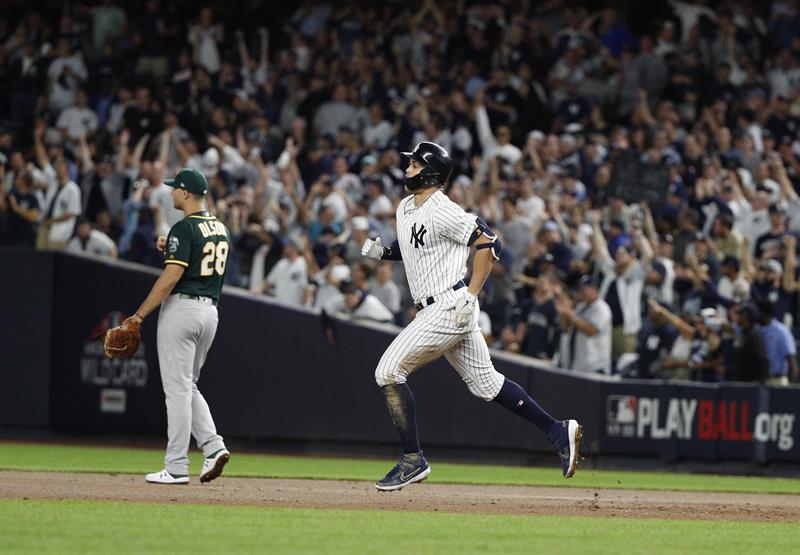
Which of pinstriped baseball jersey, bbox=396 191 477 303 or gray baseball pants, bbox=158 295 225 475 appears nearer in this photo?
pinstriped baseball jersey, bbox=396 191 477 303

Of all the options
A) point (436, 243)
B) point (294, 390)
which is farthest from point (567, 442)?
point (294, 390)

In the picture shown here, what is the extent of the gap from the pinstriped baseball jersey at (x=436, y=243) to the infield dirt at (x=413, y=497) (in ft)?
4.80

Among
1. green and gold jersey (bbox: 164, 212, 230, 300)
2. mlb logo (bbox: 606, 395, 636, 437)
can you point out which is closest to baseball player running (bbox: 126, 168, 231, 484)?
green and gold jersey (bbox: 164, 212, 230, 300)

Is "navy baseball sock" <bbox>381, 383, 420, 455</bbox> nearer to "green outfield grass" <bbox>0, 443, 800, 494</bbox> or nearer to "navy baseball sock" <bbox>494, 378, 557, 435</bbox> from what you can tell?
"navy baseball sock" <bbox>494, 378, 557, 435</bbox>

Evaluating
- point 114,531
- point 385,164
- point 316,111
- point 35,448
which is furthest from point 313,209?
point 114,531

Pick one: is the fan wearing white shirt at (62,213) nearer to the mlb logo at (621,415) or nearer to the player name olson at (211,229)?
the mlb logo at (621,415)

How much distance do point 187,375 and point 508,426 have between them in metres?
7.29

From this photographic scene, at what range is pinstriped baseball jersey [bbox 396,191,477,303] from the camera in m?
9.77

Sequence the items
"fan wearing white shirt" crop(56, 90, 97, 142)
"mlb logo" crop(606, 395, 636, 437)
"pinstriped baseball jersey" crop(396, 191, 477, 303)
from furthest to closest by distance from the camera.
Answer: "fan wearing white shirt" crop(56, 90, 97, 142) → "mlb logo" crop(606, 395, 636, 437) → "pinstriped baseball jersey" crop(396, 191, 477, 303)

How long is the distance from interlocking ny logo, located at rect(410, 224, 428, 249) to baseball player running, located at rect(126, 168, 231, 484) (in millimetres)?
1334

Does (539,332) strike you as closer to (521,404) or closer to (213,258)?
(521,404)

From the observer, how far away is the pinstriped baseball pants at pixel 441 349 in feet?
32.2

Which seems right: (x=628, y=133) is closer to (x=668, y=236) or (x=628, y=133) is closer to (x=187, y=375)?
(x=668, y=236)

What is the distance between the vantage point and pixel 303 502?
389 inches
